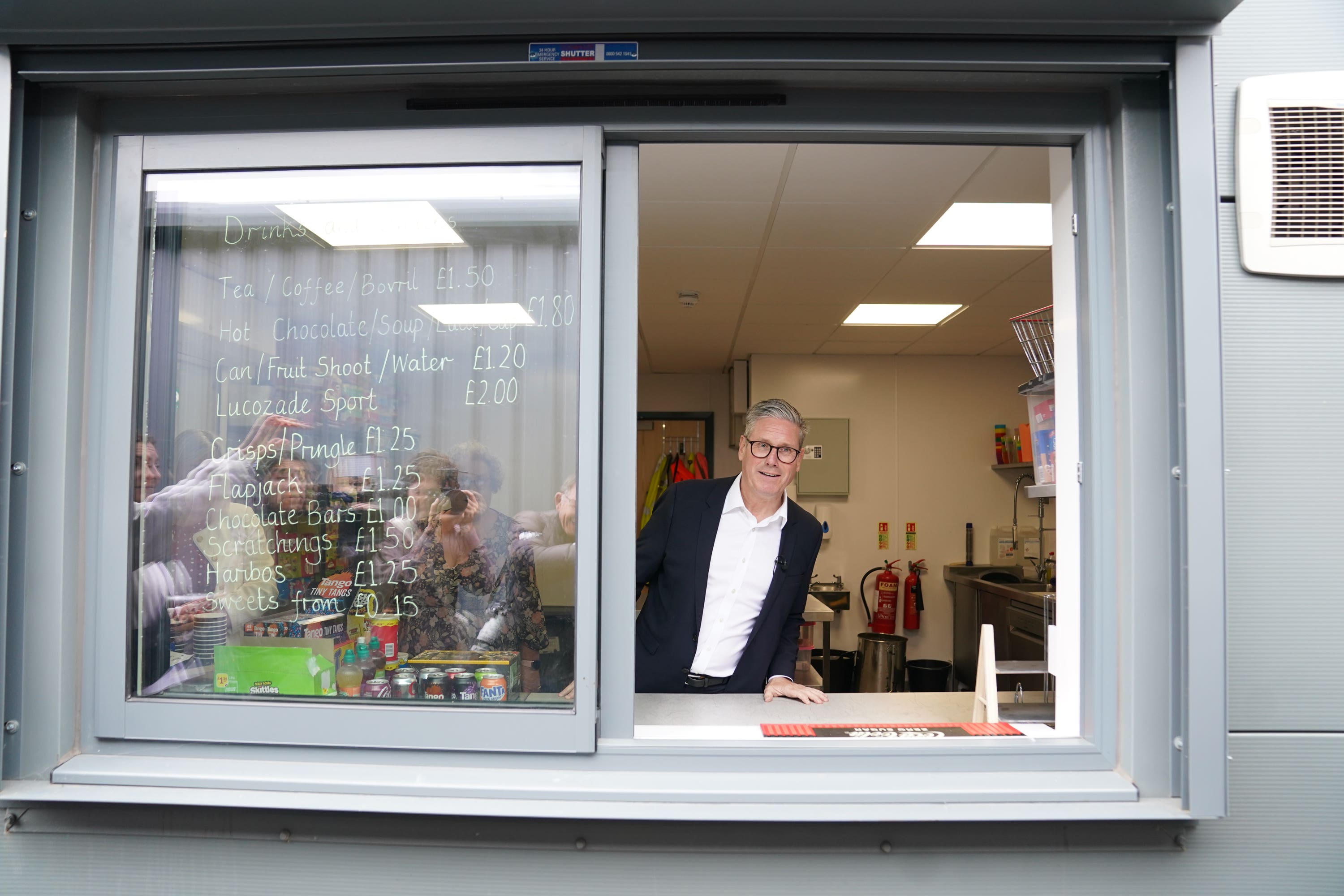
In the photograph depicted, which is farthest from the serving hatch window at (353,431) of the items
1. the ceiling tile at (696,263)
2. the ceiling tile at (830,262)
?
the ceiling tile at (830,262)

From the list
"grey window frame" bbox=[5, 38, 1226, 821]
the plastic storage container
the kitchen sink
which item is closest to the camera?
"grey window frame" bbox=[5, 38, 1226, 821]

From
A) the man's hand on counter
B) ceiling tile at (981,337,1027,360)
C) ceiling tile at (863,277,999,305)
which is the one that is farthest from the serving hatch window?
ceiling tile at (981,337,1027,360)

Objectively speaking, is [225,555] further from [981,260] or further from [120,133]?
[981,260]

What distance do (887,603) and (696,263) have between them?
3.43 metres

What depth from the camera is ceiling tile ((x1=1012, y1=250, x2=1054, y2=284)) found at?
392 centimetres

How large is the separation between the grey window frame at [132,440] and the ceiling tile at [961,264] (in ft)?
8.65

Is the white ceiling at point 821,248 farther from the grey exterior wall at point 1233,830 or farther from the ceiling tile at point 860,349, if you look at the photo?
the grey exterior wall at point 1233,830

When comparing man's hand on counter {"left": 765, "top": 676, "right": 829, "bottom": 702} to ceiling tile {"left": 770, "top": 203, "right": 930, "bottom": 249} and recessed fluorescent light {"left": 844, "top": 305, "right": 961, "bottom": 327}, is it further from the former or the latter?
recessed fluorescent light {"left": 844, "top": 305, "right": 961, "bottom": 327}

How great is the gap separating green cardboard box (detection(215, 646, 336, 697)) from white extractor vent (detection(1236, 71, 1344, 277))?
2.09 meters

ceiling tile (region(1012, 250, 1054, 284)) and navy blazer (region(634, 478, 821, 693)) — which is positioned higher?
ceiling tile (region(1012, 250, 1054, 284))

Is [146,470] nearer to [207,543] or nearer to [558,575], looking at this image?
[207,543]

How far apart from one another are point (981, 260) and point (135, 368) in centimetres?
360

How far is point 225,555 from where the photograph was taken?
1.71 m

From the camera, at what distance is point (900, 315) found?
5059 mm
